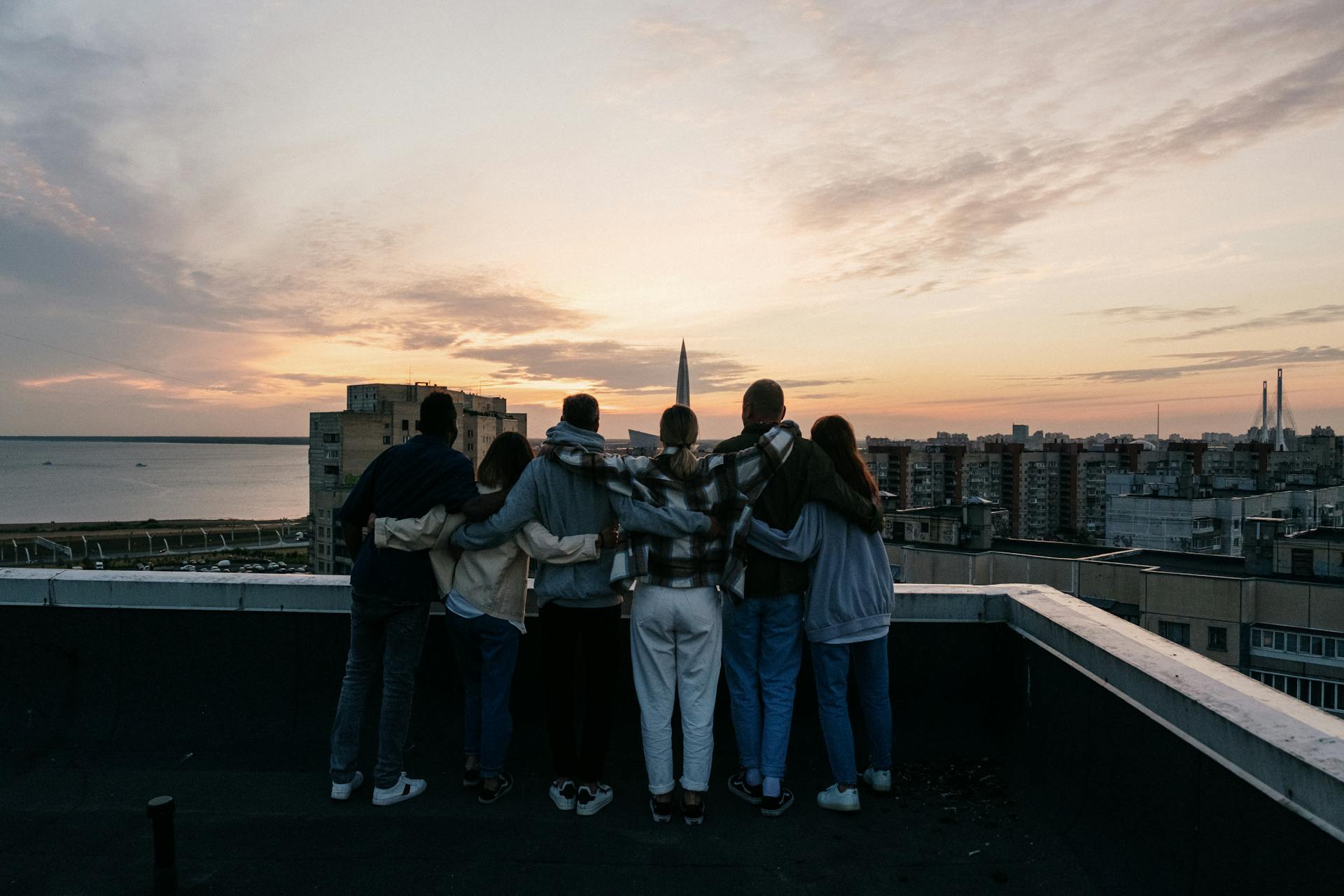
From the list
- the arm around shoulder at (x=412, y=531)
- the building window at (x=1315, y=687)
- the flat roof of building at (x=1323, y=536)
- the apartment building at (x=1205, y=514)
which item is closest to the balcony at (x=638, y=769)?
the arm around shoulder at (x=412, y=531)

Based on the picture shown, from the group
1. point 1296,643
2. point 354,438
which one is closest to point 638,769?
point 1296,643

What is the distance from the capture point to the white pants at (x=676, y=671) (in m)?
3.44

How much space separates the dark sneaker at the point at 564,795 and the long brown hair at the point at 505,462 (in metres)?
1.38

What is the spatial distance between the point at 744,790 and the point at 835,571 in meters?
1.10

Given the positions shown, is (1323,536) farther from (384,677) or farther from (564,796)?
(384,677)

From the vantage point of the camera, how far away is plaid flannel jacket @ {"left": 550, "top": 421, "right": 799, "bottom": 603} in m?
3.43

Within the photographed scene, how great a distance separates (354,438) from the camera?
225 ft

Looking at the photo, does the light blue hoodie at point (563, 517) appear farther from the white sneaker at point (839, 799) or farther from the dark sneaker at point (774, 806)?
the white sneaker at point (839, 799)

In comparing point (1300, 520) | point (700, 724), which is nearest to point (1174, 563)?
point (1300, 520)

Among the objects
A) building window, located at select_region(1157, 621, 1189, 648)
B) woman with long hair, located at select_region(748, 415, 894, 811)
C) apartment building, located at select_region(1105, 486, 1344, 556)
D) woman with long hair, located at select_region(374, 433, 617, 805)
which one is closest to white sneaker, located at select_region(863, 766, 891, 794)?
woman with long hair, located at select_region(748, 415, 894, 811)

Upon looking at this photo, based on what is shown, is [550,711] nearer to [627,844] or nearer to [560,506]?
[627,844]

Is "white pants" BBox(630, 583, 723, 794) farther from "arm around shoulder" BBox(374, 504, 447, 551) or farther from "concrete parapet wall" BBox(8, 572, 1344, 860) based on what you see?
"concrete parapet wall" BBox(8, 572, 1344, 860)

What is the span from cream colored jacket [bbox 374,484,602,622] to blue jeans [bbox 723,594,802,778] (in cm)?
77

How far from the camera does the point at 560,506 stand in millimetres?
3596
